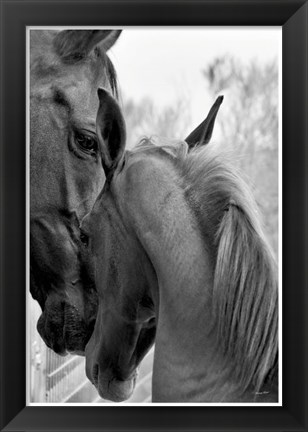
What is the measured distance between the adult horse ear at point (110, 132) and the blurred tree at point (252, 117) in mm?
235

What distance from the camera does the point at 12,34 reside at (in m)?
1.60

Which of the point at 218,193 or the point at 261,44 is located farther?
the point at 261,44

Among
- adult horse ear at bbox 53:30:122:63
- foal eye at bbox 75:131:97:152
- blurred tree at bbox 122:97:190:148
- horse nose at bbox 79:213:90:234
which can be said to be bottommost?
horse nose at bbox 79:213:90:234

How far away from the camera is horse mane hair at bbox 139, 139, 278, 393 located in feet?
4.65

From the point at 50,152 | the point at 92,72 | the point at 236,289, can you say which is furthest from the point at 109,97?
the point at 236,289

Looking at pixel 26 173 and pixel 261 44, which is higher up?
pixel 261 44

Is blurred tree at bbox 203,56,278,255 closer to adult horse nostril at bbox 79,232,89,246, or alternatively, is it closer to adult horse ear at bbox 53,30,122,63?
adult horse ear at bbox 53,30,122,63

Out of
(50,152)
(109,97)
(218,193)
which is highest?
(109,97)

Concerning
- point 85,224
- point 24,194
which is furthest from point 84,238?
point 24,194

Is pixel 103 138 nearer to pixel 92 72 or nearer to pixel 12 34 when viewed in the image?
pixel 92 72

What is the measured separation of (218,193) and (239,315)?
271mm

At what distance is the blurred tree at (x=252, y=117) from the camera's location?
5.12 ft

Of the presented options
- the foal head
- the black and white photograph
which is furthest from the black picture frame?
the foal head

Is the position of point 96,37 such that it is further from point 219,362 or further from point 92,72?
point 219,362
